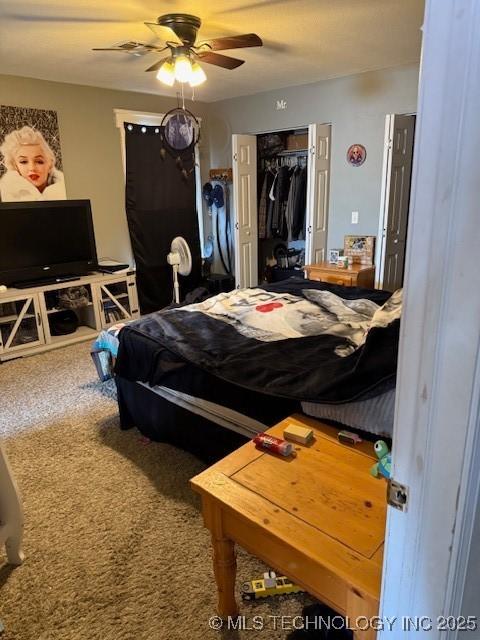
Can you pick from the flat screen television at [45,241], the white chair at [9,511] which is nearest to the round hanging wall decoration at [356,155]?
the flat screen television at [45,241]

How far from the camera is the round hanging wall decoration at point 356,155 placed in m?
4.32

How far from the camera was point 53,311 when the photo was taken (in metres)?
4.25

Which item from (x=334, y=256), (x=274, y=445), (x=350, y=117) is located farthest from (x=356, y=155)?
(x=274, y=445)

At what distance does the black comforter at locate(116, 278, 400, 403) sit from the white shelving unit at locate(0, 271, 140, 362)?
6.12 ft

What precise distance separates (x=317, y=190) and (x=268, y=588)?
153 inches

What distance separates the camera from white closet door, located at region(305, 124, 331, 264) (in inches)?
177

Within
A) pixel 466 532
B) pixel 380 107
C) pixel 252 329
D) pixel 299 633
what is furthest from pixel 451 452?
pixel 380 107

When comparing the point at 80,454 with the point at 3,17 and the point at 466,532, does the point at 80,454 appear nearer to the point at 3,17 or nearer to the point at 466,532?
the point at 466,532

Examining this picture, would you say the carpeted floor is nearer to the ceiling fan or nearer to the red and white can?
the red and white can

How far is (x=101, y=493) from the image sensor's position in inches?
85.8

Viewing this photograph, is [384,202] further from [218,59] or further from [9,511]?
[9,511]

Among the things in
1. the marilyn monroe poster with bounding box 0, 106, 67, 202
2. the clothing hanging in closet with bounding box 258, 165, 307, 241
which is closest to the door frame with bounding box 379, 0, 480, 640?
the marilyn monroe poster with bounding box 0, 106, 67, 202

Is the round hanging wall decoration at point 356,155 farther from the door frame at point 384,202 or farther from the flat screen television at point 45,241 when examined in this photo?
the flat screen television at point 45,241

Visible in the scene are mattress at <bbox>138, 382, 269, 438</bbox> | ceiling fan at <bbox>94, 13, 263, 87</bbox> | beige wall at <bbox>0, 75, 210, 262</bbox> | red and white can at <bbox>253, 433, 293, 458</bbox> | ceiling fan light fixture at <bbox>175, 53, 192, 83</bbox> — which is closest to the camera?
red and white can at <bbox>253, 433, 293, 458</bbox>
